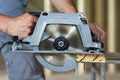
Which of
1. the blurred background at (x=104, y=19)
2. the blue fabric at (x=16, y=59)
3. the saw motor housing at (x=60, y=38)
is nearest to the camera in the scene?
the saw motor housing at (x=60, y=38)

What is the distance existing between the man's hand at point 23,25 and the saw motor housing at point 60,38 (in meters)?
0.02

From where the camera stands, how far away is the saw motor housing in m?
1.23

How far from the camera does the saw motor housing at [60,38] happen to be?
1.23m

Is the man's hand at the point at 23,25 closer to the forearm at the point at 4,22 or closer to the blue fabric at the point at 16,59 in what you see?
the forearm at the point at 4,22

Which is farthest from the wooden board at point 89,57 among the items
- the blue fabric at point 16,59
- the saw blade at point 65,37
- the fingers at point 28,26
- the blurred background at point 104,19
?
the blurred background at point 104,19

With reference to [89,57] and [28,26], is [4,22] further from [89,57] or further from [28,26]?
[89,57]

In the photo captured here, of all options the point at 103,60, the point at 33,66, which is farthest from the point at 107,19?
the point at 103,60

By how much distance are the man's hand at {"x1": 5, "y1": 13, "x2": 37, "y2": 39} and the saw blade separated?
58 millimetres

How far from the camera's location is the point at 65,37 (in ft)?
4.08

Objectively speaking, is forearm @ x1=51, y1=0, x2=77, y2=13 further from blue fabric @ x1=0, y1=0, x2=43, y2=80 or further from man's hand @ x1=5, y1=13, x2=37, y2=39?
man's hand @ x1=5, y1=13, x2=37, y2=39

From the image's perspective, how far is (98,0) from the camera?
3824 mm

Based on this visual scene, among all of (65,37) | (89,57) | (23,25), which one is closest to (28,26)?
(23,25)

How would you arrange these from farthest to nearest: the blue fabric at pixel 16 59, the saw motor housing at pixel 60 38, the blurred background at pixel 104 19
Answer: the blurred background at pixel 104 19 → the blue fabric at pixel 16 59 → the saw motor housing at pixel 60 38

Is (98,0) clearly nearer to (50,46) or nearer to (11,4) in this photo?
(11,4)
